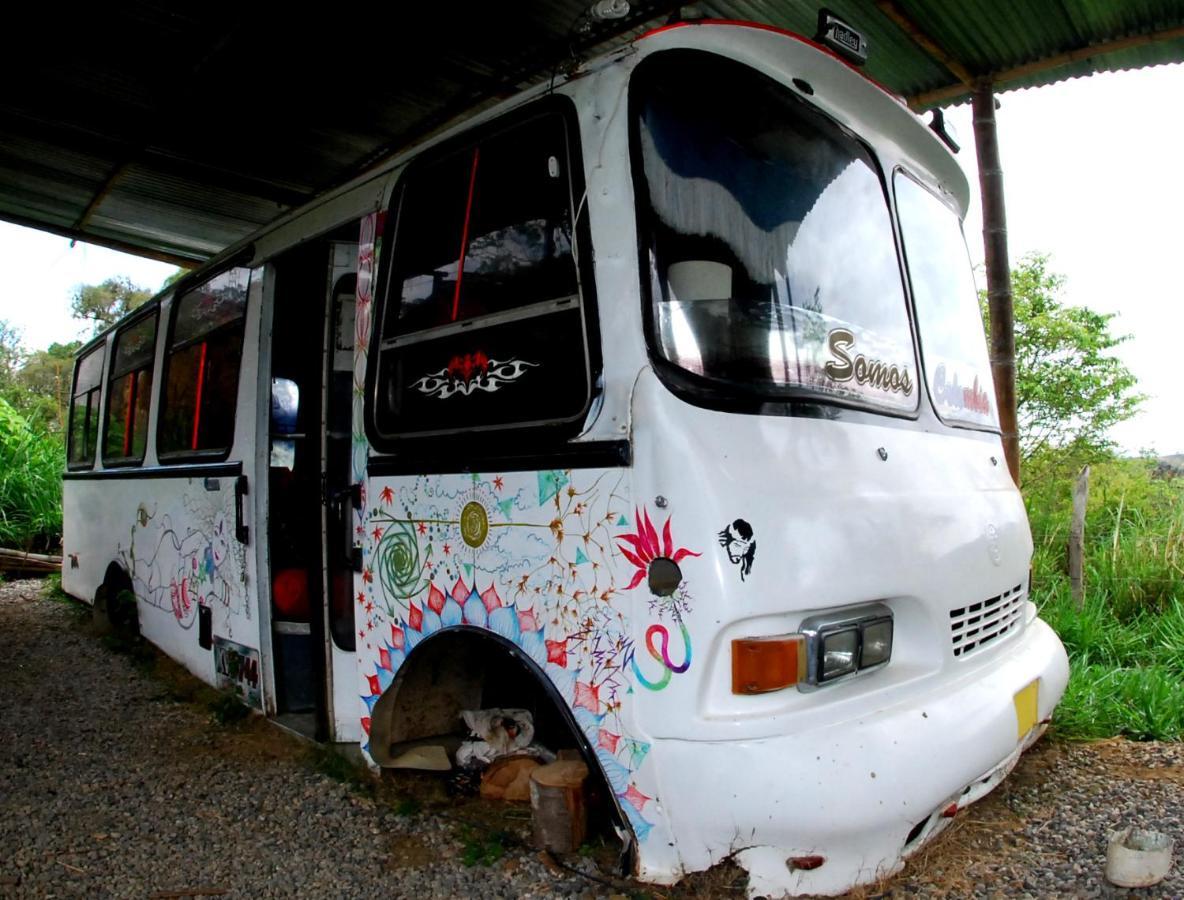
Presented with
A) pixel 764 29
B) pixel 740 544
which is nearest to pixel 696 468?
pixel 740 544

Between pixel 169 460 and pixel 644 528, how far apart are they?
3.94 m

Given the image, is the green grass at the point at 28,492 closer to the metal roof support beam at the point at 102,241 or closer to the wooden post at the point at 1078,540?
the metal roof support beam at the point at 102,241

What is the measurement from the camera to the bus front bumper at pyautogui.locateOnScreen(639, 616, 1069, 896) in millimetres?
2172

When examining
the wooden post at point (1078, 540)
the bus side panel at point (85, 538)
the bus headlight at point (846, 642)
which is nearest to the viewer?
the bus headlight at point (846, 642)

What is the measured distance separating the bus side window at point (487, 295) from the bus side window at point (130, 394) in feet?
11.0

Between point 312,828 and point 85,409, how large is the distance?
565 cm

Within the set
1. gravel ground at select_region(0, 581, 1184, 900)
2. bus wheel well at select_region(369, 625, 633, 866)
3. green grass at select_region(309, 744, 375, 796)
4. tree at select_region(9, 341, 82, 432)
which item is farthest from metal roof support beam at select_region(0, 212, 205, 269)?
tree at select_region(9, 341, 82, 432)

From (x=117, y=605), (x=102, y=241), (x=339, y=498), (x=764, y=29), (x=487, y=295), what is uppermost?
(x=102, y=241)

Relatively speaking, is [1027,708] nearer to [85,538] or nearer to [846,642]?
[846,642]

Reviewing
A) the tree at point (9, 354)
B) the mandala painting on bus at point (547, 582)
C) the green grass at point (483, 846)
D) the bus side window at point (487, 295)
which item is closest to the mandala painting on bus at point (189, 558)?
the mandala painting on bus at point (547, 582)

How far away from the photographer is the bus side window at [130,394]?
582cm

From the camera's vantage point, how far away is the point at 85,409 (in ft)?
24.7

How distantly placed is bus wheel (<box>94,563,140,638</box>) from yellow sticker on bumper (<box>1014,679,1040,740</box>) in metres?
5.50

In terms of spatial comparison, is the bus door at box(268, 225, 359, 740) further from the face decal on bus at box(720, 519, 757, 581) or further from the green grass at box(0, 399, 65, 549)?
the green grass at box(0, 399, 65, 549)
